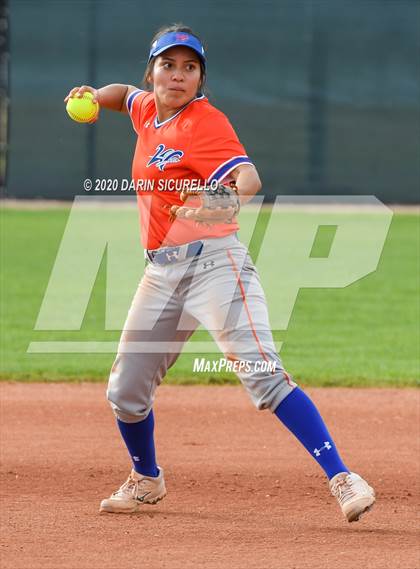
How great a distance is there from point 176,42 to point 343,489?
1.95 metres

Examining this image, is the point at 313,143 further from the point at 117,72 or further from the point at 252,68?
the point at 117,72

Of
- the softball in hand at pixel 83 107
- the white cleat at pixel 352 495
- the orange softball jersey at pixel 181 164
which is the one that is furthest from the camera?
the softball in hand at pixel 83 107

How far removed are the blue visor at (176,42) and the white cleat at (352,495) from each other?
1.86 m

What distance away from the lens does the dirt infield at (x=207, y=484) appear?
4270mm

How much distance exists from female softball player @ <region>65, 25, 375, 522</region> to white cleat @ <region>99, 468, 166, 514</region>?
0.85ft

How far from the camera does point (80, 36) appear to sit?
18484 millimetres

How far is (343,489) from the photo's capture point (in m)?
4.32

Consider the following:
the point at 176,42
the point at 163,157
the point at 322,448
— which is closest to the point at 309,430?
the point at 322,448

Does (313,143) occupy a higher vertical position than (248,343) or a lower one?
lower

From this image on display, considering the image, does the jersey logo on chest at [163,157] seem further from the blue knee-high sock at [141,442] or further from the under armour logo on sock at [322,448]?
the under armour logo on sock at [322,448]

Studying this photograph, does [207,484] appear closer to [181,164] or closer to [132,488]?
[132,488]

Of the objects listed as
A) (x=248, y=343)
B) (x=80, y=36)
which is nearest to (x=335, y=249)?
(x=80, y=36)

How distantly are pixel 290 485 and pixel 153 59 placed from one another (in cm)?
220

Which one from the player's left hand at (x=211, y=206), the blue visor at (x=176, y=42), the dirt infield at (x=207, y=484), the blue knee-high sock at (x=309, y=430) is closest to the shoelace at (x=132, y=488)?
the dirt infield at (x=207, y=484)
